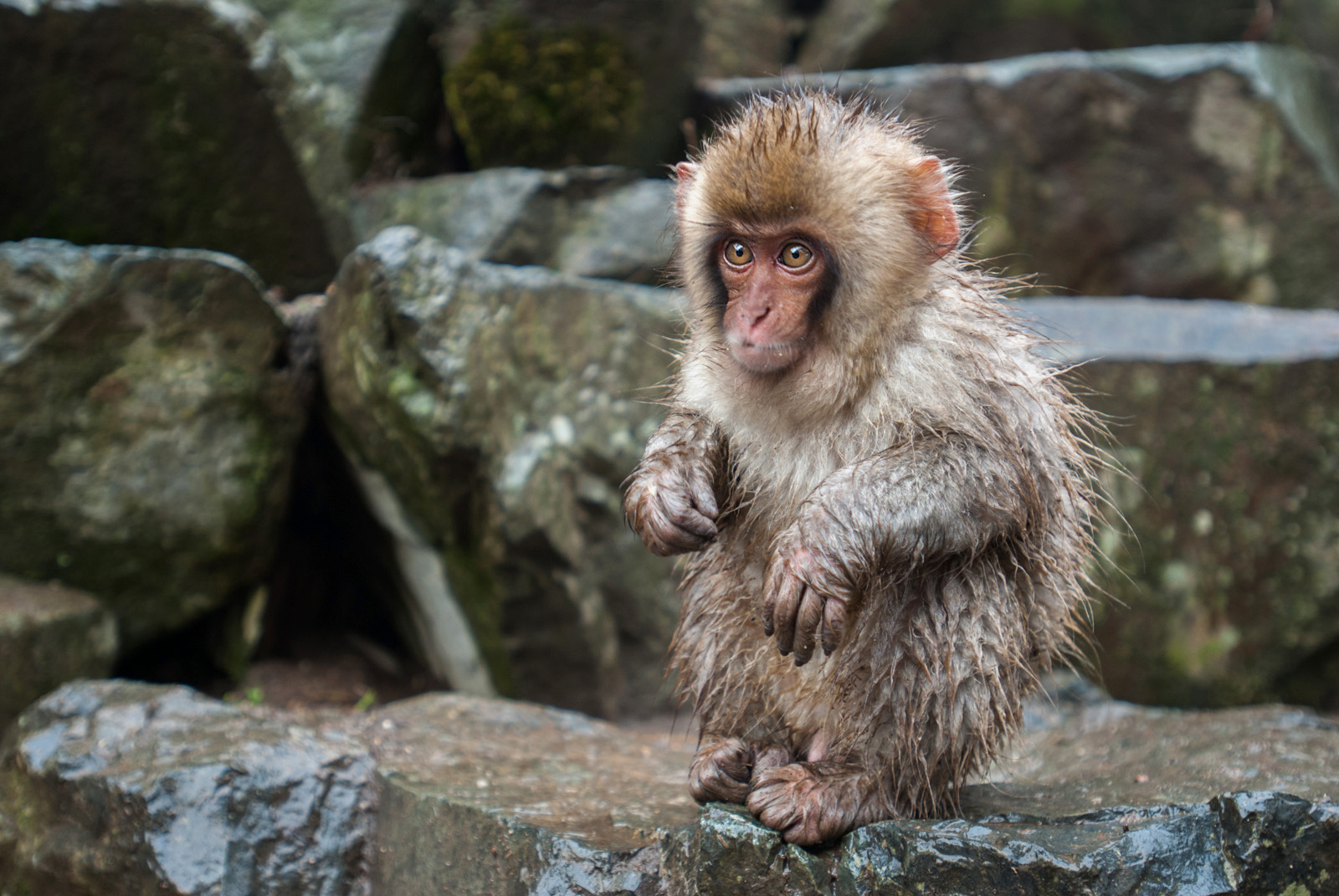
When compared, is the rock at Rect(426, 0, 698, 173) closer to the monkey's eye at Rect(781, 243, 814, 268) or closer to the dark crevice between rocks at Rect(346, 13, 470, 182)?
the dark crevice between rocks at Rect(346, 13, 470, 182)

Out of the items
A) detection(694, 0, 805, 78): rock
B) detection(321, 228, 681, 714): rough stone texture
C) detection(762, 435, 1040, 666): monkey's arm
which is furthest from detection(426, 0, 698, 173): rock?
detection(762, 435, 1040, 666): monkey's arm

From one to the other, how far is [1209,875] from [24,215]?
540 centimetres

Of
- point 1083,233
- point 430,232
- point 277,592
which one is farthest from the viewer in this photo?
point 1083,233

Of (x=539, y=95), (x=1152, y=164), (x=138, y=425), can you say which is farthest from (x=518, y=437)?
(x=1152, y=164)

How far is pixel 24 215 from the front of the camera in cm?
511

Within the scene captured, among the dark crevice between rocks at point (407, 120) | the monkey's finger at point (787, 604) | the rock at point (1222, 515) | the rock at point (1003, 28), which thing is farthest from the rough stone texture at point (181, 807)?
the rock at point (1003, 28)

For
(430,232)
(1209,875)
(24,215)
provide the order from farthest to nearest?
(430,232), (24,215), (1209,875)

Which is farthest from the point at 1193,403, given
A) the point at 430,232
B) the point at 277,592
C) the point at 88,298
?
the point at 88,298

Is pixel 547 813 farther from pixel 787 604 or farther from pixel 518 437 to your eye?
pixel 518 437

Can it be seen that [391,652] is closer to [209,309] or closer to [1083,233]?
[209,309]

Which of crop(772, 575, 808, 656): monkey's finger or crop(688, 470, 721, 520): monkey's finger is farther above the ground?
crop(688, 470, 721, 520): monkey's finger

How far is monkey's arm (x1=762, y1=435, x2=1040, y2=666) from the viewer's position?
263 centimetres

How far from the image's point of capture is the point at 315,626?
230 inches

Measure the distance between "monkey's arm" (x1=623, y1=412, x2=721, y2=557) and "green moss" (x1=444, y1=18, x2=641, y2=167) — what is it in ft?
14.9
